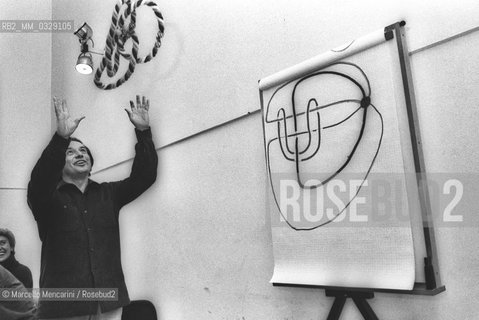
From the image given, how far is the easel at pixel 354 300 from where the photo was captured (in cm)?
142

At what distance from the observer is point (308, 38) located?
5.67 ft

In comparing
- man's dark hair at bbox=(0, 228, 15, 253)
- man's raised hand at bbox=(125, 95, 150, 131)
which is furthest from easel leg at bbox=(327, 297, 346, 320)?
man's dark hair at bbox=(0, 228, 15, 253)

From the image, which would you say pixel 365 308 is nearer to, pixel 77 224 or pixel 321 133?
pixel 321 133

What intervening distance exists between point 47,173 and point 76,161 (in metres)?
0.18

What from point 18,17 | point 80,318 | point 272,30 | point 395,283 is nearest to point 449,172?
point 395,283

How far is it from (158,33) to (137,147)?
25.2 inches

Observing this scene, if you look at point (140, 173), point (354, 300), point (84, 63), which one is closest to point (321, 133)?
point (354, 300)

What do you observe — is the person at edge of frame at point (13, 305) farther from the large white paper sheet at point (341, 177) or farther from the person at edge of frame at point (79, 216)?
the large white paper sheet at point (341, 177)

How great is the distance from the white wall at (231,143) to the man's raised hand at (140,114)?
0.15 ft

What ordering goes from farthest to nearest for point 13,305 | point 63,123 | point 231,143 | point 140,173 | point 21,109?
point 21,109 < point 13,305 < point 140,173 < point 63,123 < point 231,143

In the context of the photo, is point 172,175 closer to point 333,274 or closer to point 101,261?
point 101,261

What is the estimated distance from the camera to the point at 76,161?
243cm

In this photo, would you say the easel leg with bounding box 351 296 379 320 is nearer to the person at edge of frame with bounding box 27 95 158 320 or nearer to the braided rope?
the person at edge of frame with bounding box 27 95 158 320

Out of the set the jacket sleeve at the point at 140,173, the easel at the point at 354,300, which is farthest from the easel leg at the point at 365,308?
the jacket sleeve at the point at 140,173
